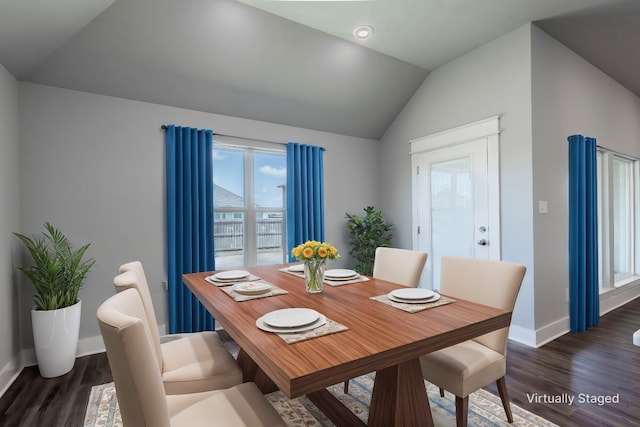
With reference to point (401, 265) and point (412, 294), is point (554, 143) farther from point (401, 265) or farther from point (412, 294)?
point (412, 294)

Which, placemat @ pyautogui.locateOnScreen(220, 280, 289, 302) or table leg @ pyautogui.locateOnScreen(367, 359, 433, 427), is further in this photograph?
A: placemat @ pyautogui.locateOnScreen(220, 280, 289, 302)

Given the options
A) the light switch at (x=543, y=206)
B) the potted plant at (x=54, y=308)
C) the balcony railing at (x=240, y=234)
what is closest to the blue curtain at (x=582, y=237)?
the light switch at (x=543, y=206)

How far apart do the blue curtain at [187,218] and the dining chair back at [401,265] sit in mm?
1894

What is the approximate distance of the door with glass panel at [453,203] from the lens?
336cm

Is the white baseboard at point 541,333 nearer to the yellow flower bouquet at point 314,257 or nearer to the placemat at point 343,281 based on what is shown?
the placemat at point 343,281

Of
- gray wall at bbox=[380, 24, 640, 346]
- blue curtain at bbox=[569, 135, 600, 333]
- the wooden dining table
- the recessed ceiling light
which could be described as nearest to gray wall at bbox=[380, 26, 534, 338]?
gray wall at bbox=[380, 24, 640, 346]

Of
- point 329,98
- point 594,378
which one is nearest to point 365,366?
point 594,378

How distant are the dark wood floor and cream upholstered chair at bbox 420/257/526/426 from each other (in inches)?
20.9

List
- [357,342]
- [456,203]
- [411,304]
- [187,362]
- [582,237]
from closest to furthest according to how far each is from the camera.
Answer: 1. [357,342]
2. [411,304]
3. [187,362]
4. [582,237]
5. [456,203]

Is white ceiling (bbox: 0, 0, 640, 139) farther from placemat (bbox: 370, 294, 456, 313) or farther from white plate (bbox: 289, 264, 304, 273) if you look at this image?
placemat (bbox: 370, 294, 456, 313)

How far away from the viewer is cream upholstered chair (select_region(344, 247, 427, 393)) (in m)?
2.17

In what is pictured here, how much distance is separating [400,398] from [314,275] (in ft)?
2.33

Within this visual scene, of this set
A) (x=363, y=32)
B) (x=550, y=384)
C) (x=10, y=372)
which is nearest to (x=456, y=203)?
(x=550, y=384)

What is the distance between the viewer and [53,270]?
2.42m
